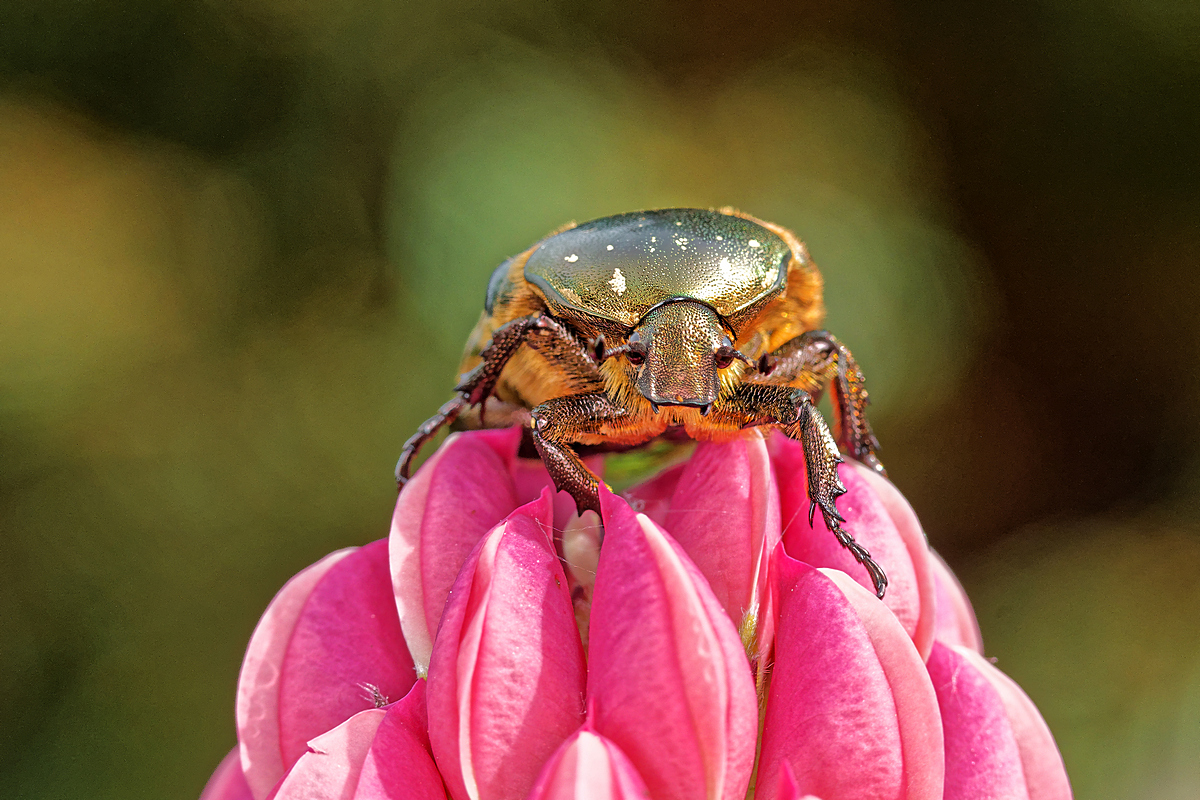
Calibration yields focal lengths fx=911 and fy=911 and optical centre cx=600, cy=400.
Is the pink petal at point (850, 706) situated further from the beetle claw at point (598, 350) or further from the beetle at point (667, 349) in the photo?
the beetle claw at point (598, 350)

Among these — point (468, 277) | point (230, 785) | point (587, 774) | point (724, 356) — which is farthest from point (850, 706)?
point (468, 277)

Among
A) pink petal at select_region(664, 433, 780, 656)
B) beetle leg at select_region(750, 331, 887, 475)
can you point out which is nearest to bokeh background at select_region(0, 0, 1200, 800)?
beetle leg at select_region(750, 331, 887, 475)

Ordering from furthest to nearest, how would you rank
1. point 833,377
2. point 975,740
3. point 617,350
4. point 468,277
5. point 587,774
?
point 468,277, point 833,377, point 617,350, point 975,740, point 587,774

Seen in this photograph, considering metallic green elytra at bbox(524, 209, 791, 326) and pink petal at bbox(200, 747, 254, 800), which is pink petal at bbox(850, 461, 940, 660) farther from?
pink petal at bbox(200, 747, 254, 800)

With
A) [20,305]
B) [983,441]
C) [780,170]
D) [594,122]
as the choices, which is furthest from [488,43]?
A: [983,441]

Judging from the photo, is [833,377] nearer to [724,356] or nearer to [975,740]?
[724,356]

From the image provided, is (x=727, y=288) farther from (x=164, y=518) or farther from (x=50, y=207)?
(x=50, y=207)

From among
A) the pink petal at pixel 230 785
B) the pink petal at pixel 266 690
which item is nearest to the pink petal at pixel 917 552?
the pink petal at pixel 266 690
